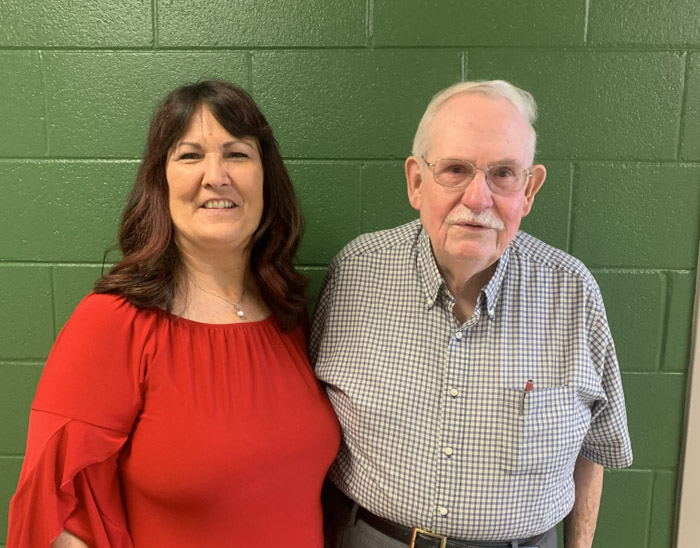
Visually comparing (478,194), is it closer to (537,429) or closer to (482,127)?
(482,127)

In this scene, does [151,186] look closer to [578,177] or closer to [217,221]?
[217,221]

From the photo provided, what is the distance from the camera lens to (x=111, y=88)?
1.54 m

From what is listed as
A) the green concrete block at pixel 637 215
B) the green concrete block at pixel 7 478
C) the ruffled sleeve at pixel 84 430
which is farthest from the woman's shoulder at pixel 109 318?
the green concrete block at pixel 637 215

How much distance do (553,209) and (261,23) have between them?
106 centimetres

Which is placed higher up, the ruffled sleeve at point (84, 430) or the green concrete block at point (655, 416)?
the ruffled sleeve at point (84, 430)

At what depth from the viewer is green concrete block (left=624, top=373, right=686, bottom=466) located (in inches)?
64.8

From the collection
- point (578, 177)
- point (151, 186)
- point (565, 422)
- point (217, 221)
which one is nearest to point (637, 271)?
point (578, 177)

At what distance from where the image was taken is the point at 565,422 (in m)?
1.20

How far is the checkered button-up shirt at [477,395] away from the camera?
1.17 m

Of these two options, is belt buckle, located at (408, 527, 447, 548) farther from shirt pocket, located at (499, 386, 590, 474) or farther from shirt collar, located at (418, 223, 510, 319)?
shirt collar, located at (418, 223, 510, 319)

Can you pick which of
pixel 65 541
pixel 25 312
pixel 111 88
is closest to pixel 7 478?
pixel 25 312

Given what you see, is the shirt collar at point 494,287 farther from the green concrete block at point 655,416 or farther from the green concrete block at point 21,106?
the green concrete block at point 21,106

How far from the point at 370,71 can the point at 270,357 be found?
0.91 m

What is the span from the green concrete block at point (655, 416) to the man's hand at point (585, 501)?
363mm
